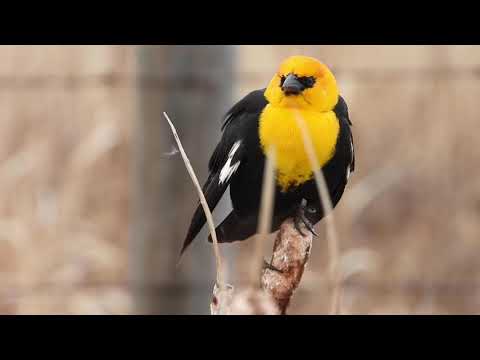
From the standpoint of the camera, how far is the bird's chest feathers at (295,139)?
1.44 m

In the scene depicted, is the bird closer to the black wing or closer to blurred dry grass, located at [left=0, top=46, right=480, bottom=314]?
the black wing

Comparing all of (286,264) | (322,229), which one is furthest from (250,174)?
(322,229)

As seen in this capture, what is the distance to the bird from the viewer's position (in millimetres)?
1447

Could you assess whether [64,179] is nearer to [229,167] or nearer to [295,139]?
[229,167]

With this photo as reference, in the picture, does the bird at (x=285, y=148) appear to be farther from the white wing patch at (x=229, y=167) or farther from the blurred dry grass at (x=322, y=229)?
the blurred dry grass at (x=322, y=229)

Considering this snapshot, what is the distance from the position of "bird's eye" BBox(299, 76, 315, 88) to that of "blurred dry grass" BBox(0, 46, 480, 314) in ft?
4.15

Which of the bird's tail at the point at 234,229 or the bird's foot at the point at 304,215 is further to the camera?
the bird's tail at the point at 234,229

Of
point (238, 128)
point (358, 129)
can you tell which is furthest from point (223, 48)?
point (358, 129)

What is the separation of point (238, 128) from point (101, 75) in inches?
55.3

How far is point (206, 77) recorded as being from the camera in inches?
81.7

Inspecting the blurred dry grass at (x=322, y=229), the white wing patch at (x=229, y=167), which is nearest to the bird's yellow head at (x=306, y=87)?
the white wing patch at (x=229, y=167)

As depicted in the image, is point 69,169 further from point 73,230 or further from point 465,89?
point 465,89

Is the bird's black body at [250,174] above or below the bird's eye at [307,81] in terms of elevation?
below

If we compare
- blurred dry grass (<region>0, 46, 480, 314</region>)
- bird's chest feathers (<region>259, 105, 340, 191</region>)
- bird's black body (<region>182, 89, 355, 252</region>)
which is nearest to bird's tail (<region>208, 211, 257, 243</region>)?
bird's black body (<region>182, 89, 355, 252</region>)
